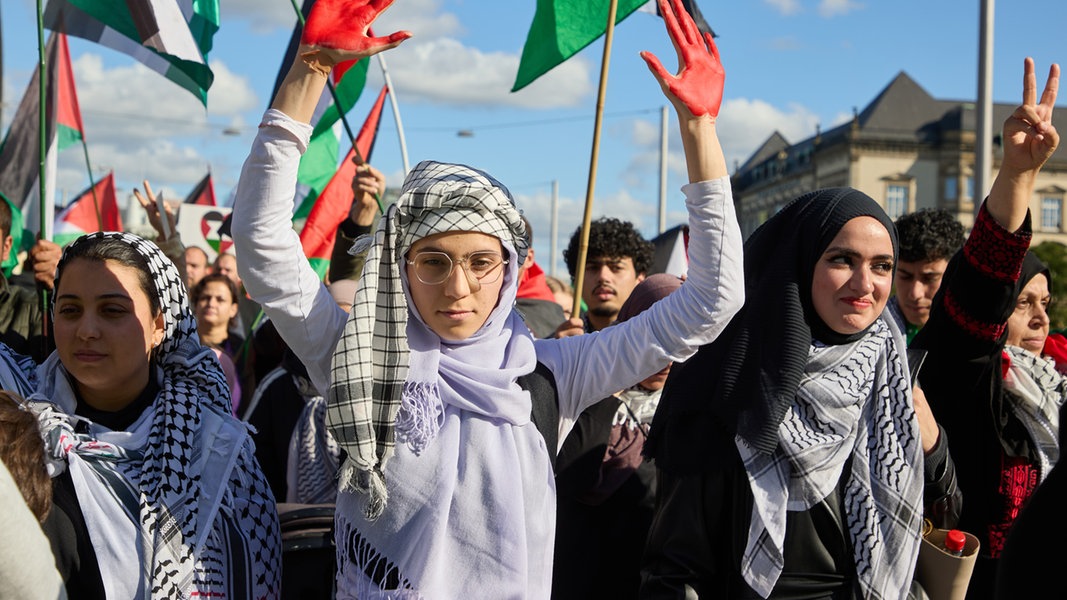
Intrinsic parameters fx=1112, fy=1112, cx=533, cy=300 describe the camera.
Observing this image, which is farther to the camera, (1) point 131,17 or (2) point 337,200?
(2) point 337,200

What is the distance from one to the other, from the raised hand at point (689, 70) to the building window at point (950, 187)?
8186 cm

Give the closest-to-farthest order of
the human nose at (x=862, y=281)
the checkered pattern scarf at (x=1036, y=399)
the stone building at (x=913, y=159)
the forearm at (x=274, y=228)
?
the forearm at (x=274, y=228) < the human nose at (x=862, y=281) < the checkered pattern scarf at (x=1036, y=399) < the stone building at (x=913, y=159)

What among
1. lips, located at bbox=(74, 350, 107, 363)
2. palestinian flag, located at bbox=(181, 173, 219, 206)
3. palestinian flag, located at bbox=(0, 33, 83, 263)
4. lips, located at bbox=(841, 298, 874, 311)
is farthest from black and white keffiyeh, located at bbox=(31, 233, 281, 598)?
palestinian flag, located at bbox=(181, 173, 219, 206)

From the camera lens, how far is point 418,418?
8.18 ft

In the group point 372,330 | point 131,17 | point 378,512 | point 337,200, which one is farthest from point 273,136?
point 337,200

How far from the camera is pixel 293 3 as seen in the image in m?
4.67

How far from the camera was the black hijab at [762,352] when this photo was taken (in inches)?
110

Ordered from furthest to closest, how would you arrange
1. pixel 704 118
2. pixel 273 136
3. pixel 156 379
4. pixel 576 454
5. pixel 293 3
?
1. pixel 293 3
2. pixel 576 454
3. pixel 156 379
4. pixel 704 118
5. pixel 273 136

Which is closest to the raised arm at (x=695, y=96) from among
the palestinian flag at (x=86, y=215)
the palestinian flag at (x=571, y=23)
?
the palestinian flag at (x=571, y=23)

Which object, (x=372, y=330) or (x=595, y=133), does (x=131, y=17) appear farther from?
(x=372, y=330)

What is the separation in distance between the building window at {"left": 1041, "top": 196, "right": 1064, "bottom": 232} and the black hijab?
83879 millimetres

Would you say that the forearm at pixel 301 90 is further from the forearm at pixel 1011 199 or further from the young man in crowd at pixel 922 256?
the young man in crowd at pixel 922 256

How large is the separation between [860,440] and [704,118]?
99cm

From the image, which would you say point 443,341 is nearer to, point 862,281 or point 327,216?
point 862,281
